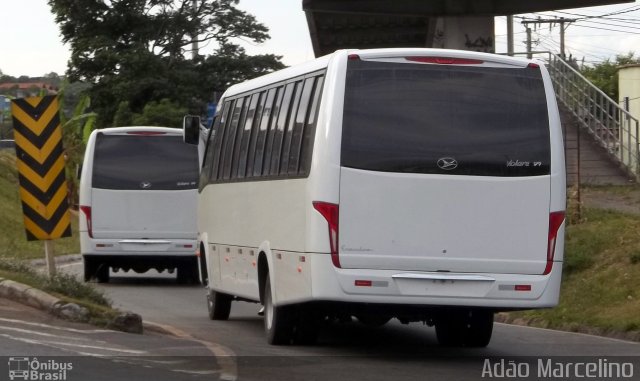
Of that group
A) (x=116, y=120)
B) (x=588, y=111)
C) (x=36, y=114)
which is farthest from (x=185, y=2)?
(x=36, y=114)

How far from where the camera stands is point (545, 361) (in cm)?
1255

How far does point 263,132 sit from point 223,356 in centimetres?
331

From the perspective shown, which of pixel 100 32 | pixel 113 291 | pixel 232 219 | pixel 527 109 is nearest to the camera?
pixel 527 109

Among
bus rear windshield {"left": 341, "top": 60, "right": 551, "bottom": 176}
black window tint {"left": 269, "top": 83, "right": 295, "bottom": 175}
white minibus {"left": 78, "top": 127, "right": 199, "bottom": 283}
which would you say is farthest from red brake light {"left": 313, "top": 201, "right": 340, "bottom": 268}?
white minibus {"left": 78, "top": 127, "right": 199, "bottom": 283}

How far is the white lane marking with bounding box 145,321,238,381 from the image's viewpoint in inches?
413

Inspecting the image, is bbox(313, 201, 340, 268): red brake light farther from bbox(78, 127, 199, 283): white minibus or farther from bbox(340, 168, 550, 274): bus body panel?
bbox(78, 127, 199, 283): white minibus

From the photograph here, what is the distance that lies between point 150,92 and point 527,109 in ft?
181

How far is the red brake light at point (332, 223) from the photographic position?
11766 millimetres

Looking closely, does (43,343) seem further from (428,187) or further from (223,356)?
(428,187)

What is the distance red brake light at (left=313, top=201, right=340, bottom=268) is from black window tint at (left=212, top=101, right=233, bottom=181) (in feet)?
15.8

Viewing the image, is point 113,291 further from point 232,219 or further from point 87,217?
point 232,219

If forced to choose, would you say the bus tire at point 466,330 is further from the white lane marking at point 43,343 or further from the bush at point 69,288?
the white lane marking at point 43,343

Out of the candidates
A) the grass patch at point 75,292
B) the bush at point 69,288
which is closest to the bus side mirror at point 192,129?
the grass patch at point 75,292

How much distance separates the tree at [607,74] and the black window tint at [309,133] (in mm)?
60548
